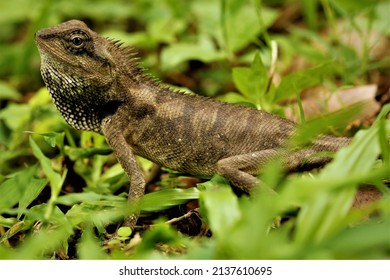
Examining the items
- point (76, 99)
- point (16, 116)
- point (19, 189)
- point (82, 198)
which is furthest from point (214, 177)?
point (16, 116)

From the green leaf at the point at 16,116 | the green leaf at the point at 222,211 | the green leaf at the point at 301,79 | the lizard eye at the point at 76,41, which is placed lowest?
the green leaf at the point at 16,116

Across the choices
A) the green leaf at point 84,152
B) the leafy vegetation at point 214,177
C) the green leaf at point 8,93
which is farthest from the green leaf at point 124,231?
the green leaf at point 8,93

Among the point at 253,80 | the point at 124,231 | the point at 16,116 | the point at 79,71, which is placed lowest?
the point at 16,116

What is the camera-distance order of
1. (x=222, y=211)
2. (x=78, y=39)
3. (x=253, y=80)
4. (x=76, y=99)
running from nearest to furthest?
(x=222, y=211) → (x=78, y=39) → (x=76, y=99) → (x=253, y=80)

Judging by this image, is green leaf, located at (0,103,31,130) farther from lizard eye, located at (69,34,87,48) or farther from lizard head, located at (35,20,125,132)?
lizard eye, located at (69,34,87,48)

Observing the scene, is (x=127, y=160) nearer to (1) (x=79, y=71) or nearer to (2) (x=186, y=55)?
(1) (x=79, y=71)

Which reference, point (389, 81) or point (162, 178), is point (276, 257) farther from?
point (389, 81)

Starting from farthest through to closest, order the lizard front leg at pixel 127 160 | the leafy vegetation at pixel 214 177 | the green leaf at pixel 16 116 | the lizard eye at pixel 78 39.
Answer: the green leaf at pixel 16 116 → the lizard eye at pixel 78 39 → the lizard front leg at pixel 127 160 → the leafy vegetation at pixel 214 177

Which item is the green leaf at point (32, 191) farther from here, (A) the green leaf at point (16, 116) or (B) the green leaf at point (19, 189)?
(A) the green leaf at point (16, 116)

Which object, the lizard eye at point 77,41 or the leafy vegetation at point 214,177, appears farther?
the lizard eye at point 77,41
